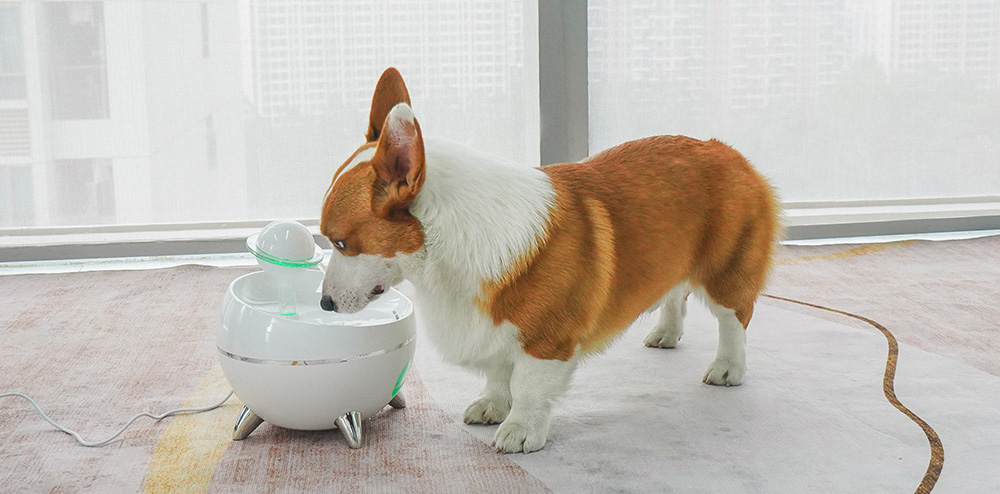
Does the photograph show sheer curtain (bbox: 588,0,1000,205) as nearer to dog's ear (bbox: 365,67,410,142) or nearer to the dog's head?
dog's ear (bbox: 365,67,410,142)

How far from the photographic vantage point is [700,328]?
7.30ft

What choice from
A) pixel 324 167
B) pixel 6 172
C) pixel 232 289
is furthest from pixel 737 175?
pixel 6 172

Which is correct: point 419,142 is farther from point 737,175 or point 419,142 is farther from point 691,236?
point 737,175

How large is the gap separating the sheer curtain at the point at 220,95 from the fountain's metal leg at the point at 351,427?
1.90 metres

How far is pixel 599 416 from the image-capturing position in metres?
1.66

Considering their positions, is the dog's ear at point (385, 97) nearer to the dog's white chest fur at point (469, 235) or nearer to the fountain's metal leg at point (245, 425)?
the dog's white chest fur at point (469, 235)

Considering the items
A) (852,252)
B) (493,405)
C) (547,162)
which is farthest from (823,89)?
(493,405)

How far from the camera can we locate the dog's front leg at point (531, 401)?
148 centimetres

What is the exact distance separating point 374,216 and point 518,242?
0.22 meters

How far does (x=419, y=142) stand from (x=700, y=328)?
1.16 m

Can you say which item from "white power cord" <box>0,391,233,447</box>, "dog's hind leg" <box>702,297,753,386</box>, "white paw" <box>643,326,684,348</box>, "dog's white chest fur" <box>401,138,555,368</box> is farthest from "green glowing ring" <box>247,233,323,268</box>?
"white paw" <box>643,326,684,348</box>

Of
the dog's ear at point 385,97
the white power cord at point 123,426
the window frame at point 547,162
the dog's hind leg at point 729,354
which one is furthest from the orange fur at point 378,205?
the window frame at point 547,162

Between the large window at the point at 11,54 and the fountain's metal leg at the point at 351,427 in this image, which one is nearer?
the fountain's metal leg at the point at 351,427

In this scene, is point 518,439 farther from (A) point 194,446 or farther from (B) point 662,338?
(B) point 662,338
